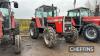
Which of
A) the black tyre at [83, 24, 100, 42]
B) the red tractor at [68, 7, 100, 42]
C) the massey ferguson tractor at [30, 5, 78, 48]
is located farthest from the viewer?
the red tractor at [68, 7, 100, 42]

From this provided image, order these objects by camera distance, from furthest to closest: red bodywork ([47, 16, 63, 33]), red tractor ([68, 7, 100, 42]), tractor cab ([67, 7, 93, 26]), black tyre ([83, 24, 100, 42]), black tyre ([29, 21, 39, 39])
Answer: tractor cab ([67, 7, 93, 26]) → black tyre ([29, 21, 39, 39]) → red tractor ([68, 7, 100, 42]) → black tyre ([83, 24, 100, 42]) → red bodywork ([47, 16, 63, 33])

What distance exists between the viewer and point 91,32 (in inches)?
518

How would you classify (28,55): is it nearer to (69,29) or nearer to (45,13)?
(69,29)

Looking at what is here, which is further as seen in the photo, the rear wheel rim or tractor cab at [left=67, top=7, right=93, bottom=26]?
tractor cab at [left=67, top=7, right=93, bottom=26]

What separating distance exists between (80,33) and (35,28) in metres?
3.18

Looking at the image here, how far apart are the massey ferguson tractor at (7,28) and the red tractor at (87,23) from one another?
4.91 metres

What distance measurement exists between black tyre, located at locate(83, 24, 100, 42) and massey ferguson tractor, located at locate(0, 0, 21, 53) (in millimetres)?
4890

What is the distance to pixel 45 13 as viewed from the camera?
14.8 m

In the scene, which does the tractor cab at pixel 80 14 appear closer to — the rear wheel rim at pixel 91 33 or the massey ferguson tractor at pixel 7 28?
the rear wheel rim at pixel 91 33

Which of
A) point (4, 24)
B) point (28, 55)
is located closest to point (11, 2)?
point (4, 24)

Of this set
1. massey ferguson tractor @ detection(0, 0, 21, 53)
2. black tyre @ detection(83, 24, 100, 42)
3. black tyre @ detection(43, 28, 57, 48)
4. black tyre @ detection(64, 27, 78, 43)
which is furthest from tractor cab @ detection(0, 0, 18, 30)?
black tyre @ detection(83, 24, 100, 42)

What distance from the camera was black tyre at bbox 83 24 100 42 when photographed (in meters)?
12.7

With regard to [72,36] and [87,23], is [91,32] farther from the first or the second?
[72,36]

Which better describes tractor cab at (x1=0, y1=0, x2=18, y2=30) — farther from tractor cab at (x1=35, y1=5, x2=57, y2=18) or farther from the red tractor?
the red tractor
